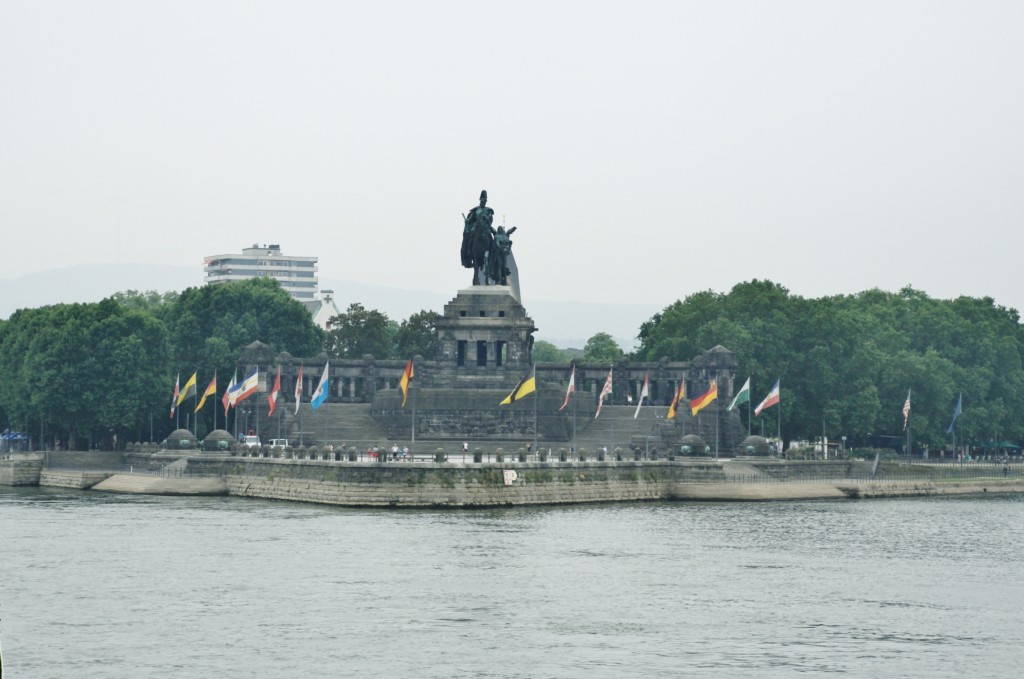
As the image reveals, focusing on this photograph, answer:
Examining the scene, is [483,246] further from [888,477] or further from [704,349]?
[888,477]

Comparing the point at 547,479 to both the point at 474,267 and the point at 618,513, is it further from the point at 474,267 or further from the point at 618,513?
the point at 474,267

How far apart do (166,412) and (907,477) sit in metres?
61.4

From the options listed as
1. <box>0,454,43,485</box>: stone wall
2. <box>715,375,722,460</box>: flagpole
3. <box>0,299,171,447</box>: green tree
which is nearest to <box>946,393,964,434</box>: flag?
<box>715,375,722,460</box>: flagpole

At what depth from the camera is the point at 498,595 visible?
2729 inches

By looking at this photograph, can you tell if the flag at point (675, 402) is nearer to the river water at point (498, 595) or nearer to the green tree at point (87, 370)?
the river water at point (498, 595)

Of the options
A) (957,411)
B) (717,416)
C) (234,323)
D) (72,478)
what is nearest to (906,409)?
(957,411)

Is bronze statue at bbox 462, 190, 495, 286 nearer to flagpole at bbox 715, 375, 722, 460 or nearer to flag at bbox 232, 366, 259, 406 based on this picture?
flagpole at bbox 715, 375, 722, 460

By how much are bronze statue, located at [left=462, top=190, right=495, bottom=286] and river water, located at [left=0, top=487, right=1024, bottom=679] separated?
45559 millimetres

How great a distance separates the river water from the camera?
56.5 m

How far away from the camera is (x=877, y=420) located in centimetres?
15412

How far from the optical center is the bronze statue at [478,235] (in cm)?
14550

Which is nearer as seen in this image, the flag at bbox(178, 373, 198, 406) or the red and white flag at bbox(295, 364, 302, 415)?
the red and white flag at bbox(295, 364, 302, 415)

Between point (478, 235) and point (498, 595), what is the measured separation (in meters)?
78.5

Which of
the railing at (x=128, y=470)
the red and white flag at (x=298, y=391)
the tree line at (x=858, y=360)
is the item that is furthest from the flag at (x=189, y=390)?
the tree line at (x=858, y=360)
